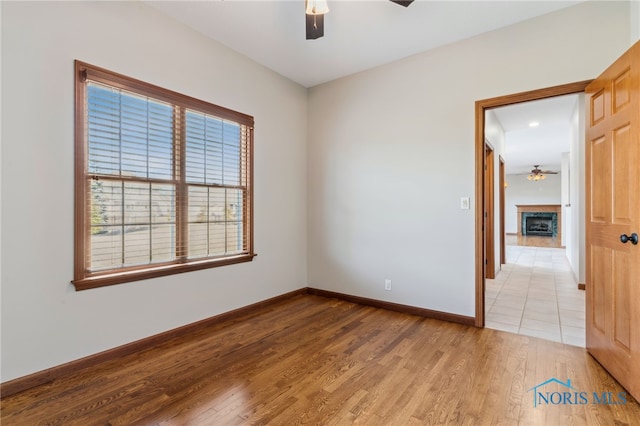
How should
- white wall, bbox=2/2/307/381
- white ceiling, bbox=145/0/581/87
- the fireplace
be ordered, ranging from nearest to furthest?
white wall, bbox=2/2/307/381 → white ceiling, bbox=145/0/581/87 → the fireplace

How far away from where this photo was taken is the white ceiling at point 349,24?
8.49ft

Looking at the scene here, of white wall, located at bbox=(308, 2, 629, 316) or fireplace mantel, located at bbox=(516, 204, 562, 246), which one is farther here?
fireplace mantel, located at bbox=(516, 204, 562, 246)

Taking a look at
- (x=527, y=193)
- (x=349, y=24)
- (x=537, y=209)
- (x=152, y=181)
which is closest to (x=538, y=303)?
(x=349, y=24)

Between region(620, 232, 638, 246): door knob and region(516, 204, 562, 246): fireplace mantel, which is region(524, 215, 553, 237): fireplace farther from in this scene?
region(620, 232, 638, 246): door knob

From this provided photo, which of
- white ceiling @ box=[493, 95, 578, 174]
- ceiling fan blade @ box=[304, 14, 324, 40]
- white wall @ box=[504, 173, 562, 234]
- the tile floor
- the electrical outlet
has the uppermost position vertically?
white ceiling @ box=[493, 95, 578, 174]

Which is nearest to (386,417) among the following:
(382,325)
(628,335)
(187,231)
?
(382,325)

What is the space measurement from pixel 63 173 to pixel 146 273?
3.18 feet

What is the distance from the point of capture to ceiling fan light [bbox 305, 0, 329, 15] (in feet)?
6.80

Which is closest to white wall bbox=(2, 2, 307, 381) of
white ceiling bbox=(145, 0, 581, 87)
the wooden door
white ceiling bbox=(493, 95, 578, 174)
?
white ceiling bbox=(145, 0, 581, 87)

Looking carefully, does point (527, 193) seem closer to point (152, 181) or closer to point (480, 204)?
point (480, 204)

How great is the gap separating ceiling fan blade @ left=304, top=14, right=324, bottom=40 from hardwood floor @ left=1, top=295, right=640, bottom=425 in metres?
2.55

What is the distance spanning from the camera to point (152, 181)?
266cm

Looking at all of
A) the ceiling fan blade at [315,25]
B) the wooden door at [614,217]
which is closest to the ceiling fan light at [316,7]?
the ceiling fan blade at [315,25]

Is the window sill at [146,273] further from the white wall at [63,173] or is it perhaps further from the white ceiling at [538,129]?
the white ceiling at [538,129]
